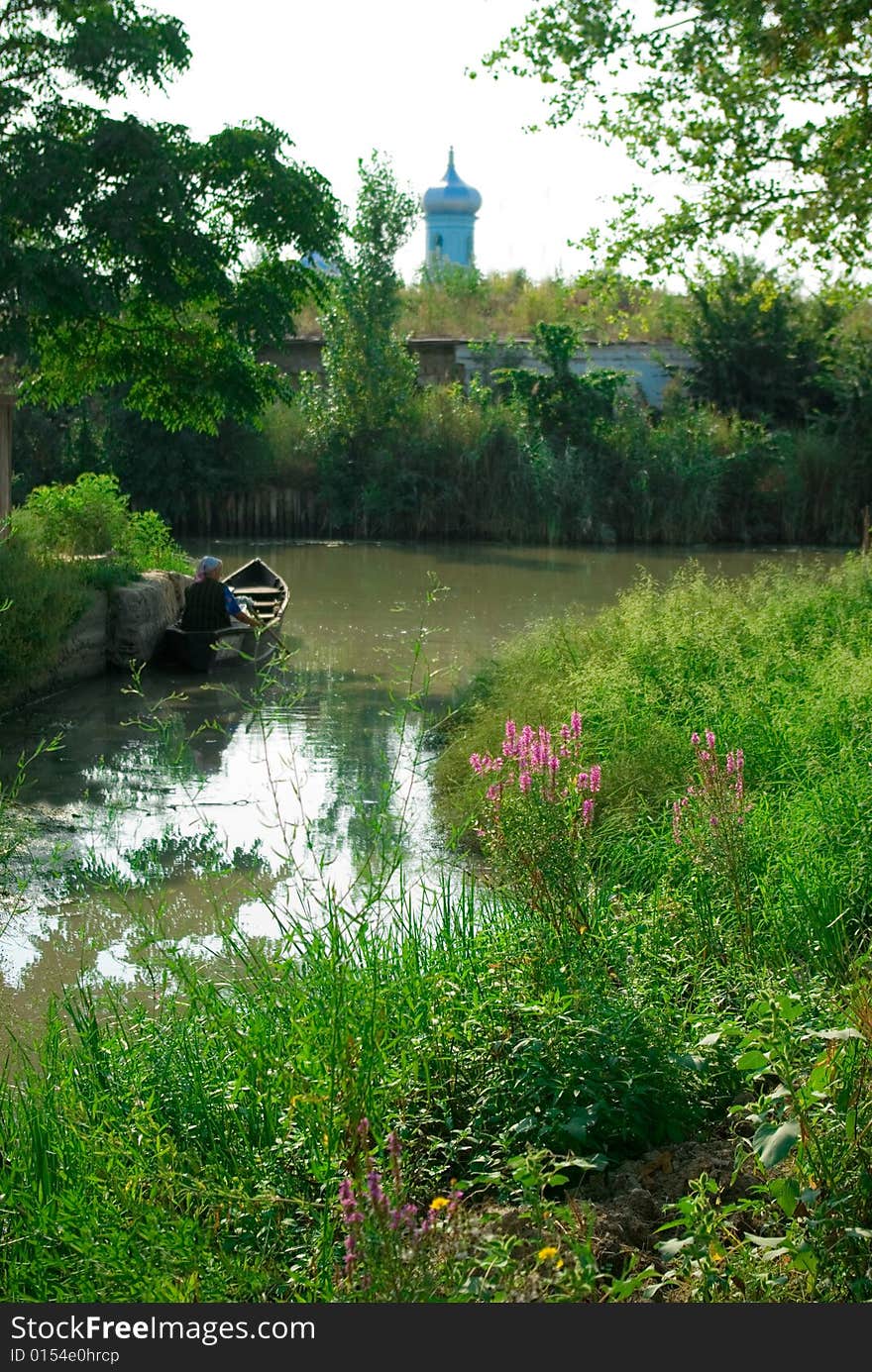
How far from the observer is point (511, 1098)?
4254mm

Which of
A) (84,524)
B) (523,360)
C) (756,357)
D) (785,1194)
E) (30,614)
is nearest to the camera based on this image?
(785,1194)

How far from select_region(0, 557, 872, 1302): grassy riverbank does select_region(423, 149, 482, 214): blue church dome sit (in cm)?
8282

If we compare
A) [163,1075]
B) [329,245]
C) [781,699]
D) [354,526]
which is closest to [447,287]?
[354,526]

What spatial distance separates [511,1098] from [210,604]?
1222 cm

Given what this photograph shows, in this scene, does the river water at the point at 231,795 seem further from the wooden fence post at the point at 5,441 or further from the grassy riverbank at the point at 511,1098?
the wooden fence post at the point at 5,441

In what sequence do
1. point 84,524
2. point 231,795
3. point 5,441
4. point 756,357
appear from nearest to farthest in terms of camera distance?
point 231,795, point 84,524, point 5,441, point 756,357

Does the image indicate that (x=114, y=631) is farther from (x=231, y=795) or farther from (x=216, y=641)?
(x=231, y=795)

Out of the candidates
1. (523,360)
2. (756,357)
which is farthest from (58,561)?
(756,357)

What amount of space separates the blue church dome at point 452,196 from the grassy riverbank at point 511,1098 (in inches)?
3261

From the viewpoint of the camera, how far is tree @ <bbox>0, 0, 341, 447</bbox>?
16109 mm

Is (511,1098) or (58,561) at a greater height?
(58,561)

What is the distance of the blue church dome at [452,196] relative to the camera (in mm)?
84438

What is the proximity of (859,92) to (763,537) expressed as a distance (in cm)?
2273

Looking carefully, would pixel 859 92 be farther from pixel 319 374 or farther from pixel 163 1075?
pixel 319 374
